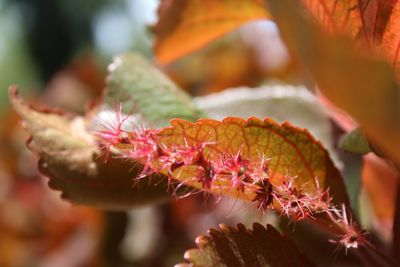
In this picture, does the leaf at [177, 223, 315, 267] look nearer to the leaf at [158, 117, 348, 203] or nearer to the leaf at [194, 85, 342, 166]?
the leaf at [158, 117, 348, 203]

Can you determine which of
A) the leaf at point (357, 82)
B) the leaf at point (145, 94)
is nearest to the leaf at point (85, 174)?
the leaf at point (145, 94)

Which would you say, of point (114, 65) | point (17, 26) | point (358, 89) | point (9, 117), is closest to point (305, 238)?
point (114, 65)

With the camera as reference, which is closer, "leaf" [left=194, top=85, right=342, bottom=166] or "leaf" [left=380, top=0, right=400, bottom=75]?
"leaf" [left=380, top=0, right=400, bottom=75]

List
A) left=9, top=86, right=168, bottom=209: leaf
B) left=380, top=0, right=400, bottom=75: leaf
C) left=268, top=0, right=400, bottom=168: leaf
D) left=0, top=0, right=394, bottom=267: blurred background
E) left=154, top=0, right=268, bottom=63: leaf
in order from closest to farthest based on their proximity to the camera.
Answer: left=268, top=0, right=400, bottom=168: leaf < left=380, top=0, right=400, bottom=75: leaf < left=9, top=86, right=168, bottom=209: leaf < left=154, top=0, right=268, bottom=63: leaf < left=0, top=0, right=394, bottom=267: blurred background

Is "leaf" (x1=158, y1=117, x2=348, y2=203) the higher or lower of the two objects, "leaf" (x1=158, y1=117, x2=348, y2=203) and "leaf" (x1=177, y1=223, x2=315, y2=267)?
Result: the higher

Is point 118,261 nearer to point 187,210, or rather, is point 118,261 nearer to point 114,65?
point 187,210

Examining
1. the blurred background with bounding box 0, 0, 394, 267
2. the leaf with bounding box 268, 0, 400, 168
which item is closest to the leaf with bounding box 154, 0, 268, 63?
the blurred background with bounding box 0, 0, 394, 267
